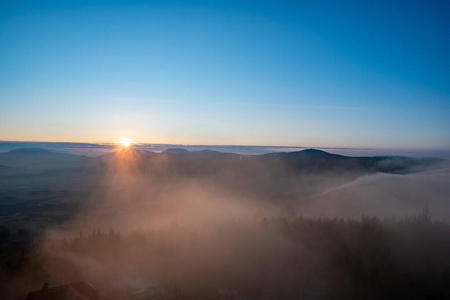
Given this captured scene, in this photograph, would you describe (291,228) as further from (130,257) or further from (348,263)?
(130,257)

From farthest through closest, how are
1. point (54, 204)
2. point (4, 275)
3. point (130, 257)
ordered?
point (54, 204)
point (130, 257)
point (4, 275)

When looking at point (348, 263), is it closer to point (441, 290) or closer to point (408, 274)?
point (408, 274)

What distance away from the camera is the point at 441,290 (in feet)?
236

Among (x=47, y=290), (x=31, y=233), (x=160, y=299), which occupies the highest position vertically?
(x=47, y=290)

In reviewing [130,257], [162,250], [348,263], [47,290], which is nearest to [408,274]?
[348,263]

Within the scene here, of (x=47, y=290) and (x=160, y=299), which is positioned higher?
(x=47, y=290)

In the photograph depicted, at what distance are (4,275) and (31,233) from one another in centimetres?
6624

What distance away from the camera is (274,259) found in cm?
9119

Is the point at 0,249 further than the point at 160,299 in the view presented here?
Yes

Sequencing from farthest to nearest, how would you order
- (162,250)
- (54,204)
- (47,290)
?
(54,204), (162,250), (47,290)

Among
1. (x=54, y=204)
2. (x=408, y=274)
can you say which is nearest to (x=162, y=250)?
(x=408, y=274)

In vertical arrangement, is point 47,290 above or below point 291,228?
above

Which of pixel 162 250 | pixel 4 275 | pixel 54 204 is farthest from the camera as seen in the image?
pixel 54 204

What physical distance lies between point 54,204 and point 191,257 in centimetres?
13262
